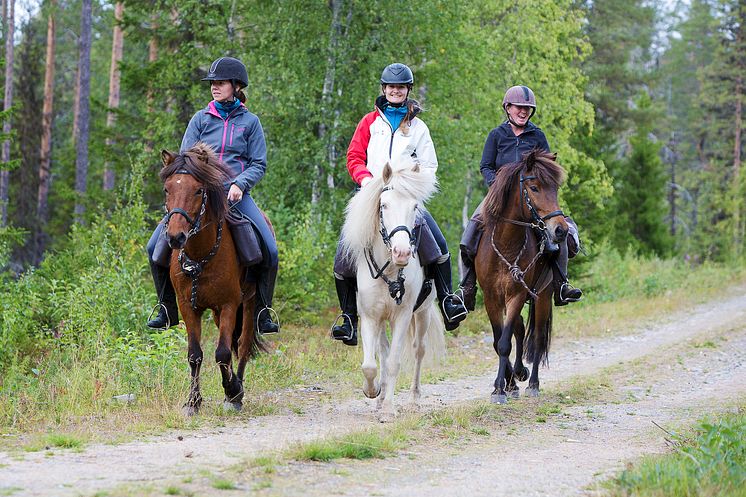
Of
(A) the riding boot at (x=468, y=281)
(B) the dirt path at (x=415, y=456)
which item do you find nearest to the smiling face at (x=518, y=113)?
(A) the riding boot at (x=468, y=281)

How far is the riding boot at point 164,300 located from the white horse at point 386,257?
Result: 5.77ft

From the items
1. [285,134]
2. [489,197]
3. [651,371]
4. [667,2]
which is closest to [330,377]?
[489,197]

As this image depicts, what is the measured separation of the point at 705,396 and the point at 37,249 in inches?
1048

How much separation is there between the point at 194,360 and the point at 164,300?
80 cm

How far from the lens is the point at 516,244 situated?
974 cm

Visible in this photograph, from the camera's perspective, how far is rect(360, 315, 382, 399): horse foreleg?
841cm

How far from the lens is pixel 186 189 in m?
7.85

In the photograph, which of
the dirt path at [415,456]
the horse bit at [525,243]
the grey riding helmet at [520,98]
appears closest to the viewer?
the dirt path at [415,456]

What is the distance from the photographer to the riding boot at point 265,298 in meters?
9.03

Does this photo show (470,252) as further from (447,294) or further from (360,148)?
(360,148)

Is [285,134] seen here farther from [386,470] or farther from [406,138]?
[386,470]

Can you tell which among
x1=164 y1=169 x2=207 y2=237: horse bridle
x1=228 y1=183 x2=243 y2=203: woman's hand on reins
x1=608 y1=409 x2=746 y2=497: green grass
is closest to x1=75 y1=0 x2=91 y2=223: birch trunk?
x1=228 y1=183 x2=243 y2=203: woman's hand on reins

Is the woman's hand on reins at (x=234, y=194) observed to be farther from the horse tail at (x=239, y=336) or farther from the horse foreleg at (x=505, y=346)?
the horse foreleg at (x=505, y=346)

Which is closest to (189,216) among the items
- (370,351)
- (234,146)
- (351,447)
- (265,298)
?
(234,146)
